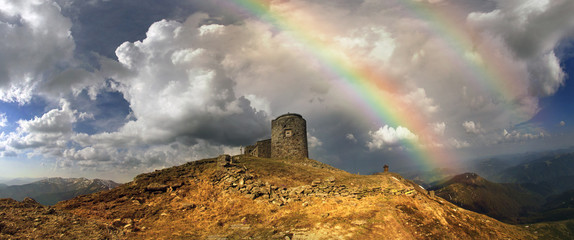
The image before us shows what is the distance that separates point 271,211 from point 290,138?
25707 mm

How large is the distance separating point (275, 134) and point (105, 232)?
3134 cm

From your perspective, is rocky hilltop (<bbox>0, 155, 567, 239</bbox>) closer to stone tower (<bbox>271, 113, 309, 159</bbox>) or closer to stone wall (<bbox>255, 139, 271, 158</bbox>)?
stone tower (<bbox>271, 113, 309, 159</bbox>)

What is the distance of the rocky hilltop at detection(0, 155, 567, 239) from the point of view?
12453 mm

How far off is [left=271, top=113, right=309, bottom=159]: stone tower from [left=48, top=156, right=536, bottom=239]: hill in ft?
66.3

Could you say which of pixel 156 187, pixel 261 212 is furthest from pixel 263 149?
pixel 261 212

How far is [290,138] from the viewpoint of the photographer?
4122 cm

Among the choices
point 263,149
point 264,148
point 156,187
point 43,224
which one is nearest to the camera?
point 43,224

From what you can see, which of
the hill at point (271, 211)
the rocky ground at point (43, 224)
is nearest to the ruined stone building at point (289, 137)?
the hill at point (271, 211)

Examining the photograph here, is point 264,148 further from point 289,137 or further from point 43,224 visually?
point 43,224

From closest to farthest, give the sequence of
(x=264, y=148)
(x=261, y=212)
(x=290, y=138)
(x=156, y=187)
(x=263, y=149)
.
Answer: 1. (x=261, y=212)
2. (x=156, y=187)
3. (x=290, y=138)
4. (x=263, y=149)
5. (x=264, y=148)

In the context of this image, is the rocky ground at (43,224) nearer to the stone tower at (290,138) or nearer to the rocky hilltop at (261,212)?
the rocky hilltop at (261,212)

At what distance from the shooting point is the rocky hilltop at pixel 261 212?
12.5 m

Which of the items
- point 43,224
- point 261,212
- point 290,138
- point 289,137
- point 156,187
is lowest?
point 261,212

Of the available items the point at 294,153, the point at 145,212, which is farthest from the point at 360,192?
the point at 294,153
